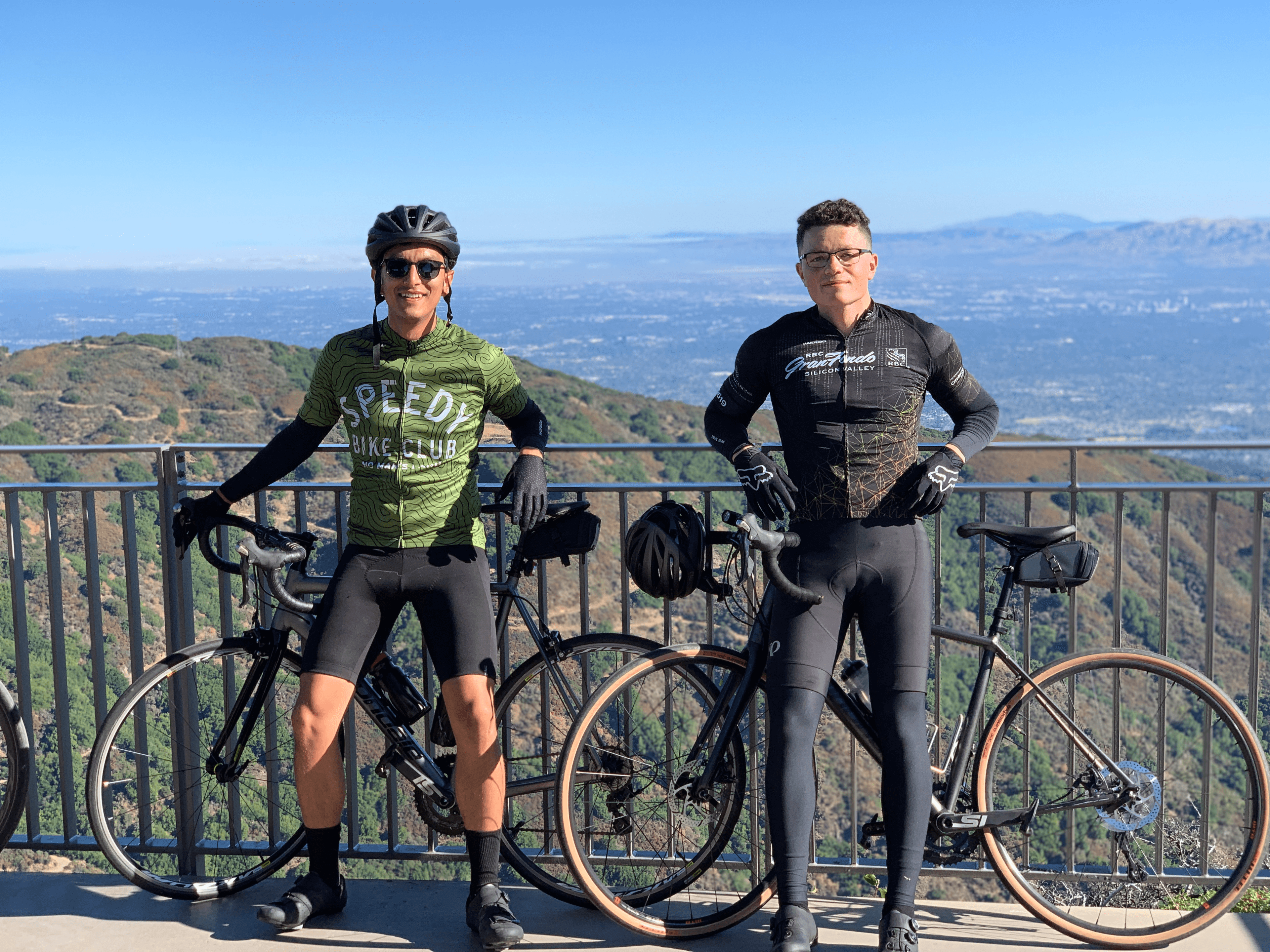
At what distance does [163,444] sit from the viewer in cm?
374

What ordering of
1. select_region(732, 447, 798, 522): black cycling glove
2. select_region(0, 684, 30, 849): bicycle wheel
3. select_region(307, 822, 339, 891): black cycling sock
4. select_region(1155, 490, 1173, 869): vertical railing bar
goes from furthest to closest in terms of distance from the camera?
1. select_region(0, 684, 30, 849): bicycle wheel
2. select_region(1155, 490, 1173, 869): vertical railing bar
3. select_region(307, 822, 339, 891): black cycling sock
4. select_region(732, 447, 798, 522): black cycling glove

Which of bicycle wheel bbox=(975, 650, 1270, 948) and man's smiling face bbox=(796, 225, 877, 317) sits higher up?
man's smiling face bbox=(796, 225, 877, 317)

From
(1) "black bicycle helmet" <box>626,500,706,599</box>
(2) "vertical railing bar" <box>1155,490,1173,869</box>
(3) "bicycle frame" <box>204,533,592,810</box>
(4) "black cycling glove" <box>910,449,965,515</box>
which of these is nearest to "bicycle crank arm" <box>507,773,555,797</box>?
(3) "bicycle frame" <box>204,533,592,810</box>

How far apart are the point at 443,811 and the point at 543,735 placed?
41cm

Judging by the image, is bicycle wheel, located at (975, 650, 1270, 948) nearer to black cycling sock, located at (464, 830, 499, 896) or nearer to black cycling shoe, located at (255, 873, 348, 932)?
black cycling sock, located at (464, 830, 499, 896)

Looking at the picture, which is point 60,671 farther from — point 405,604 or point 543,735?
point 543,735

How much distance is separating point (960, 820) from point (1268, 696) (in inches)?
54.0

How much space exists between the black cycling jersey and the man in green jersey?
2.33ft

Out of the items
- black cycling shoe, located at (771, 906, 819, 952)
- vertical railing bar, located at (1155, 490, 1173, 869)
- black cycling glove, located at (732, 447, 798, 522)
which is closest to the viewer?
black cycling shoe, located at (771, 906, 819, 952)

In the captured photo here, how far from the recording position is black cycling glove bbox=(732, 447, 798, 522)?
304 cm

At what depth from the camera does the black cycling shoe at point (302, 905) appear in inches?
131

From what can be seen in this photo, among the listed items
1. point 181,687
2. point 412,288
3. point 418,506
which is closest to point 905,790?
point 418,506

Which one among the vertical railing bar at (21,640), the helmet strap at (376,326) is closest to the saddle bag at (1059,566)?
the helmet strap at (376,326)

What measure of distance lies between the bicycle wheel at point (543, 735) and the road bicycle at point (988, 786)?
14cm
